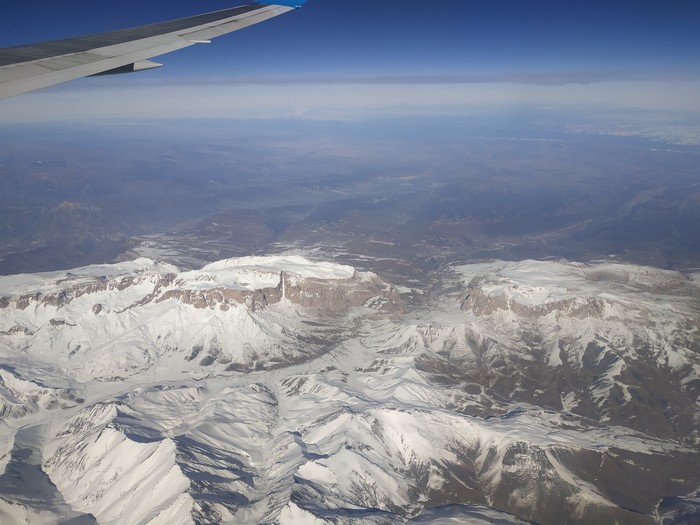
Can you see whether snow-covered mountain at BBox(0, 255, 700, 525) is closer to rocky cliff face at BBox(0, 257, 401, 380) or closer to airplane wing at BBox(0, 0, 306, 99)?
rocky cliff face at BBox(0, 257, 401, 380)

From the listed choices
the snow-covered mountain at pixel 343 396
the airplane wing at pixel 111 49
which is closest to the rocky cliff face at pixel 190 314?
the snow-covered mountain at pixel 343 396

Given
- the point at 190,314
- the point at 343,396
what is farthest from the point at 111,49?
the point at 190,314

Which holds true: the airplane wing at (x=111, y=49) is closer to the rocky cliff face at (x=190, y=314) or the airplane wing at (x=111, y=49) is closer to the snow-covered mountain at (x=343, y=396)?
the snow-covered mountain at (x=343, y=396)

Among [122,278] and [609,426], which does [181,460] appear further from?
[122,278]

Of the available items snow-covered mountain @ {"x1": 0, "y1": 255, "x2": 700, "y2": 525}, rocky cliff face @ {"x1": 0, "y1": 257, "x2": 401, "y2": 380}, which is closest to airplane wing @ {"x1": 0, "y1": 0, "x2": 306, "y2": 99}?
snow-covered mountain @ {"x1": 0, "y1": 255, "x2": 700, "y2": 525}

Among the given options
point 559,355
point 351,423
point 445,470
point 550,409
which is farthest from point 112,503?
point 559,355
